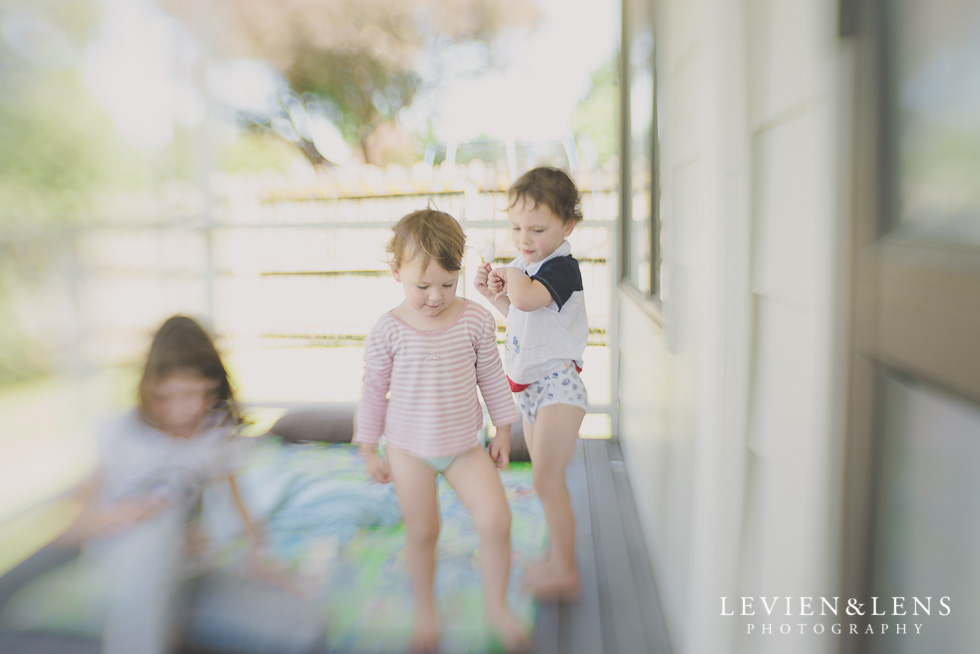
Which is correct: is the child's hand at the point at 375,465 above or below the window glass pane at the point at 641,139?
below

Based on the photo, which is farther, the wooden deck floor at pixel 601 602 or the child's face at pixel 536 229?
the child's face at pixel 536 229

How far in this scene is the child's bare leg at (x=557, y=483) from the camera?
1.63 m

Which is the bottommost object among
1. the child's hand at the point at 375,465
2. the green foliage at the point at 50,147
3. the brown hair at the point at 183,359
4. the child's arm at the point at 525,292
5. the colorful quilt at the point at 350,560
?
the colorful quilt at the point at 350,560

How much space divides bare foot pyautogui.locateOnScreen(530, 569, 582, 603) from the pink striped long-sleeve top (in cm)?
49

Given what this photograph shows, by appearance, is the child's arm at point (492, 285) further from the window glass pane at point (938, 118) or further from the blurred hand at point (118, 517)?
the window glass pane at point (938, 118)

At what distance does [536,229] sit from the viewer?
167 centimetres

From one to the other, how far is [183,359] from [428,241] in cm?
70

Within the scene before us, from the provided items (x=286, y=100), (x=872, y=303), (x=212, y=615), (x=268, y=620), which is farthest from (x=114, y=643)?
(x=286, y=100)

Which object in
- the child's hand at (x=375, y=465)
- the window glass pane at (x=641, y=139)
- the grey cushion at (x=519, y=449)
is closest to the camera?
the child's hand at (x=375, y=465)

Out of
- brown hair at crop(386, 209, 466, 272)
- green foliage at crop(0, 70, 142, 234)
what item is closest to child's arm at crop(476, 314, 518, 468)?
brown hair at crop(386, 209, 466, 272)

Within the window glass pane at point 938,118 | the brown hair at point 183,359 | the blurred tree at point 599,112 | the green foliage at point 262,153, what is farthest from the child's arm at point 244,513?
the green foliage at point 262,153

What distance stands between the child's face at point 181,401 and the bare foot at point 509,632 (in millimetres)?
868

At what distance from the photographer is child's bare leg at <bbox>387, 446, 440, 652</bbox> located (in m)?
1.43

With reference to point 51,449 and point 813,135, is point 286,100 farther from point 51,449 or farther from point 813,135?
point 813,135
